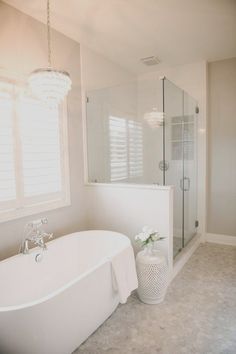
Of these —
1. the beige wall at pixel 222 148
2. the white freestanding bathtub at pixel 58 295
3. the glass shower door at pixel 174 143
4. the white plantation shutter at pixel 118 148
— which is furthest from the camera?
the beige wall at pixel 222 148

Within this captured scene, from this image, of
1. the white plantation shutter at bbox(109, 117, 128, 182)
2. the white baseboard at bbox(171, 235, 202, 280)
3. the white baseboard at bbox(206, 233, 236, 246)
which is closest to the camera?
the white baseboard at bbox(171, 235, 202, 280)

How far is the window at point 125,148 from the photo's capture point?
140 inches

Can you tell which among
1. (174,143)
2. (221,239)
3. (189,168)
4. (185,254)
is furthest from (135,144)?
(221,239)

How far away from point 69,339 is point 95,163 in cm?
211

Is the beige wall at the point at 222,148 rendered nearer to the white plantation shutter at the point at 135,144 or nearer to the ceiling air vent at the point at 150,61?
the ceiling air vent at the point at 150,61

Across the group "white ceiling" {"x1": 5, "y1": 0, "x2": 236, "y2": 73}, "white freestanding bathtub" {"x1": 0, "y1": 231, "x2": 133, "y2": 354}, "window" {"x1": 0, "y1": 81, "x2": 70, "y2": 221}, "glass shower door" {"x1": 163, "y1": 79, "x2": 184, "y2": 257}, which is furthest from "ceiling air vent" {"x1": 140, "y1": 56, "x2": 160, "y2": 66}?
"white freestanding bathtub" {"x1": 0, "y1": 231, "x2": 133, "y2": 354}

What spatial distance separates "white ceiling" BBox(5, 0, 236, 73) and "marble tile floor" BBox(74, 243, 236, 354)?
110 inches

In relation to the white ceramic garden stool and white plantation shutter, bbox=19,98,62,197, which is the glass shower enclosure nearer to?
white plantation shutter, bbox=19,98,62,197

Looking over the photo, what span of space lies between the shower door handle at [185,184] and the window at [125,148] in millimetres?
587

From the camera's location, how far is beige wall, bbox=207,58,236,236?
379 centimetres

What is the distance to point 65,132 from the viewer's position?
2924mm

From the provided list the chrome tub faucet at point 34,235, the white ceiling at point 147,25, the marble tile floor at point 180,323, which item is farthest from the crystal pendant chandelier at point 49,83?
the marble tile floor at point 180,323

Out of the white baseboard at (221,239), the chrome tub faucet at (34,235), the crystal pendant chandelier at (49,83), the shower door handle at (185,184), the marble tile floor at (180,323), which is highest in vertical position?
the crystal pendant chandelier at (49,83)

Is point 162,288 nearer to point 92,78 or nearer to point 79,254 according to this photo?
point 79,254
